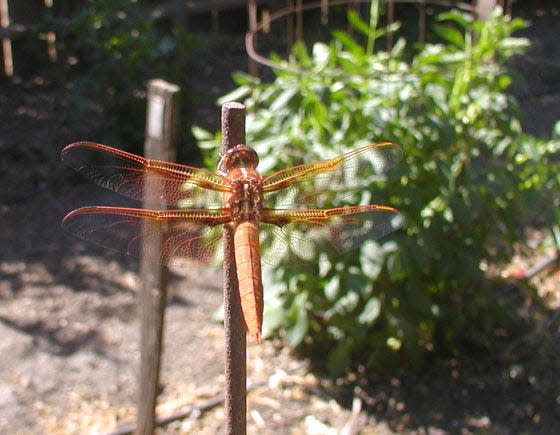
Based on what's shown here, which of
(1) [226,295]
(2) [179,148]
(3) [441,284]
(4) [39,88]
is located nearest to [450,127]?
(3) [441,284]

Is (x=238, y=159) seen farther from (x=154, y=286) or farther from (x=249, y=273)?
(x=154, y=286)

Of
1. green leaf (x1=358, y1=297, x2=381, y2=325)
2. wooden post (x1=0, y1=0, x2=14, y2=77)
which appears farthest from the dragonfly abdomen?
wooden post (x1=0, y1=0, x2=14, y2=77)

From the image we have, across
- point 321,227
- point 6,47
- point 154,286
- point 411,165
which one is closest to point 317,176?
point 321,227

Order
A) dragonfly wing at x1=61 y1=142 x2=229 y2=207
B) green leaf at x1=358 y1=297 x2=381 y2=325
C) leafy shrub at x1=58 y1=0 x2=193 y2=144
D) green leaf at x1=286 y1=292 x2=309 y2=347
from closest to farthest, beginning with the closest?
dragonfly wing at x1=61 y1=142 x2=229 y2=207 → green leaf at x1=358 y1=297 x2=381 y2=325 → green leaf at x1=286 y1=292 x2=309 y2=347 → leafy shrub at x1=58 y1=0 x2=193 y2=144

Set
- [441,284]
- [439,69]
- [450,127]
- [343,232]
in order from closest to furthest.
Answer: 1. [343,232]
2. [450,127]
3. [439,69]
4. [441,284]

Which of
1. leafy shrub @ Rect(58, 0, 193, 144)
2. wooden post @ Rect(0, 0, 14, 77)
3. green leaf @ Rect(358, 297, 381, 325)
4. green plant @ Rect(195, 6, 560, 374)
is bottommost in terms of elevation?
green leaf @ Rect(358, 297, 381, 325)

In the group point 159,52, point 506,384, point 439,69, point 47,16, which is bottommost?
point 506,384

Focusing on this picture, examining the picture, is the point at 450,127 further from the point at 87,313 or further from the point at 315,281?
the point at 87,313

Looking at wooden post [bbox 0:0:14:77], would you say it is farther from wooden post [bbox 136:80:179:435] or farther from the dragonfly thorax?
the dragonfly thorax
